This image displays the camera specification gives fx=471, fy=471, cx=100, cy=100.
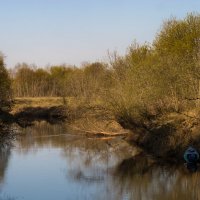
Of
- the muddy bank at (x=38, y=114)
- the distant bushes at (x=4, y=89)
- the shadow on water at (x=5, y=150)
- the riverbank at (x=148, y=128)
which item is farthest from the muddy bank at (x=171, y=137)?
the muddy bank at (x=38, y=114)

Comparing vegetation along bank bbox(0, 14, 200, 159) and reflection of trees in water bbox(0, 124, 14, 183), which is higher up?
vegetation along bank bbox(0, 14, 200, 159)

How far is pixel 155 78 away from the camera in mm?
25344

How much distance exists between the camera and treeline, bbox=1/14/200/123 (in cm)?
2469

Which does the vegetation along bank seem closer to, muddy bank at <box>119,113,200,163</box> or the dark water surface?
muddy bank at <box>119,113,200,163</box>

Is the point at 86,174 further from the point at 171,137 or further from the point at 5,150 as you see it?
the point at 5,150

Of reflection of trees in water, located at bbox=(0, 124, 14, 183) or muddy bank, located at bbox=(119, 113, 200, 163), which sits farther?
muddy bank, located at bbox=(119, 113, 200, 163)

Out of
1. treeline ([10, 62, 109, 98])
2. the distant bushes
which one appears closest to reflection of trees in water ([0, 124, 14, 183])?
the distant bushes

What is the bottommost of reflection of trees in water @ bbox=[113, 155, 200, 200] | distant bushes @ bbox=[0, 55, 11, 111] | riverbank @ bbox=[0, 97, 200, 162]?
reflection of trees in water @ bbox=[113, 155, 200, 200]

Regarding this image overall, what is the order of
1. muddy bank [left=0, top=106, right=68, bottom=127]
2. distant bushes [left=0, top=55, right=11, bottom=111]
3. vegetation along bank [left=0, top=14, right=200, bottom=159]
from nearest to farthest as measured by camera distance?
vegetation along bank [left=0, top=14, right=200, bottom=159] < distant bushes [left=0, top=55, right=11, bottom=111] < muddy bank [left=0, top=106, right=68, bottom=127]

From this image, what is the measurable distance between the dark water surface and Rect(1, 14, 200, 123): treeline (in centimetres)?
270

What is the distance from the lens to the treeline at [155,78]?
972 inches

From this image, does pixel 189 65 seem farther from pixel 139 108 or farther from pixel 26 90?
pixel 26 90

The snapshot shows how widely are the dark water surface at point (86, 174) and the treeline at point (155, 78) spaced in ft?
8.86

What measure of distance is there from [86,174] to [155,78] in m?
7.73
